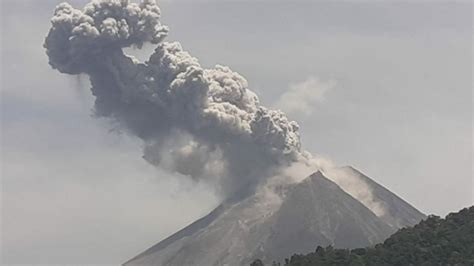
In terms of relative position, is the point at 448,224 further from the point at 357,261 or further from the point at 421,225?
the point at 357,261

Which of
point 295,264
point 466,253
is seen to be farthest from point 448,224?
point 295,264

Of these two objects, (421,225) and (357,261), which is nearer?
(357,261)

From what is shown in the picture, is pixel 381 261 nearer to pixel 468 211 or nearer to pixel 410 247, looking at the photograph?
pixel 410 247

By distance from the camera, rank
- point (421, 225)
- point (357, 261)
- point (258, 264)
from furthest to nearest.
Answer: point (421, 225) < point (258, 264) < point (357, 261)

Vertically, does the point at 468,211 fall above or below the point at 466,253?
above

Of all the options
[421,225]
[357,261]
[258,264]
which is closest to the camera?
[357,261]

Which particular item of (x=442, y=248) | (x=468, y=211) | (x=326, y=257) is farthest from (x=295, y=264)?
(x=468, y=211)
